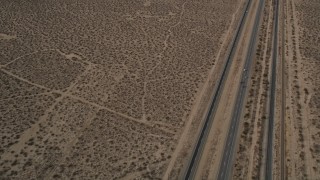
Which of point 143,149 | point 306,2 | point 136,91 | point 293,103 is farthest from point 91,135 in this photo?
point 306,2

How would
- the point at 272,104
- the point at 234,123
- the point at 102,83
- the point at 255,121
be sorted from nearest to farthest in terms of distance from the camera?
the point at 234,123 → the point at 255,121 → the point at 272,104 → the point at 102,83

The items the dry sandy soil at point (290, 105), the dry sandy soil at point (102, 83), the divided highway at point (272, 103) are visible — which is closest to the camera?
the dry sandy soil at point (102, 83)

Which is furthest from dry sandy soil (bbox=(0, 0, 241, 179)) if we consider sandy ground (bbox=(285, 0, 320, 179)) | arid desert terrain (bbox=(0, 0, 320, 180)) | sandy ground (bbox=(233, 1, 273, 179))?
sandy ground (bbox=(285, 0, 320, 179))

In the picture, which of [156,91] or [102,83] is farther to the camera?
[102,83]

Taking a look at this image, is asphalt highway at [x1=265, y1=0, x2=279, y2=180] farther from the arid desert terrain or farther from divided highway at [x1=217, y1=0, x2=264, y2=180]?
divided highway at [x1=217, y1=0, x2=264, y2=180]

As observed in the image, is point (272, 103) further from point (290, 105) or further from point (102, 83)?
point (102, 83)

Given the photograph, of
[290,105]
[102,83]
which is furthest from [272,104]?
[102,83]

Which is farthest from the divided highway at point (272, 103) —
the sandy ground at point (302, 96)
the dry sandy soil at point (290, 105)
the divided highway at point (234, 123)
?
the divided highway at point (234, 123)

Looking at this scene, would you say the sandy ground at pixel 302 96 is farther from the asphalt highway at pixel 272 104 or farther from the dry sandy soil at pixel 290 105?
the asphalt highway at pixel 272 104

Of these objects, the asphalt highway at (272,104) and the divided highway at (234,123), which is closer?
the divided highway at (234,123)

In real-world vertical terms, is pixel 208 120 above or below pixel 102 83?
above
